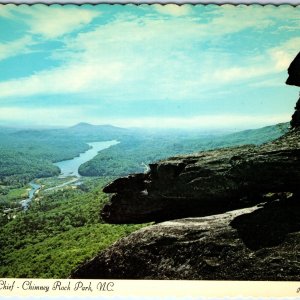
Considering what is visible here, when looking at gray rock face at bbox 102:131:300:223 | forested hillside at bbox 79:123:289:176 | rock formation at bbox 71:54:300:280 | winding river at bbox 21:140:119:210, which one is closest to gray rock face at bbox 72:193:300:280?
rock formation at bbox 71:54:300:280

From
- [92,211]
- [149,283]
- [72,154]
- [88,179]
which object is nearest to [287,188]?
[149,283]

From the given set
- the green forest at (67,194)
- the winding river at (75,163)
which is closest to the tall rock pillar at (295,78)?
the green forest at (67,194)

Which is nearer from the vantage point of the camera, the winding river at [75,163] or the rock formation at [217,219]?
the rock formation at [217,219]

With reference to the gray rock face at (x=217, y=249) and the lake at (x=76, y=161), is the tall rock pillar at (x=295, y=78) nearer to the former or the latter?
the gray rock face at (x=217, y=249)

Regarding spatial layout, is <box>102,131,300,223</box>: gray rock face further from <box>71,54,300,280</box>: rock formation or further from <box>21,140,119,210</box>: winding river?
<box>21,140,119,210</box>: winding river

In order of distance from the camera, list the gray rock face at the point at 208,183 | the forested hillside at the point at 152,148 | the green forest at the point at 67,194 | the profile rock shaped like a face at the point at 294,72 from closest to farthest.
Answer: the gray rock face at the point at 208,183, the profile rock shaped like a face at the point at 294,72, the green forest at the point at 67,194, the forested hillside at the point at 152,148

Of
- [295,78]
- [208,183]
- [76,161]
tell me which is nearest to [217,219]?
[208,183]

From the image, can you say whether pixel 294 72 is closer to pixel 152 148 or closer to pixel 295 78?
pixel 295 78
